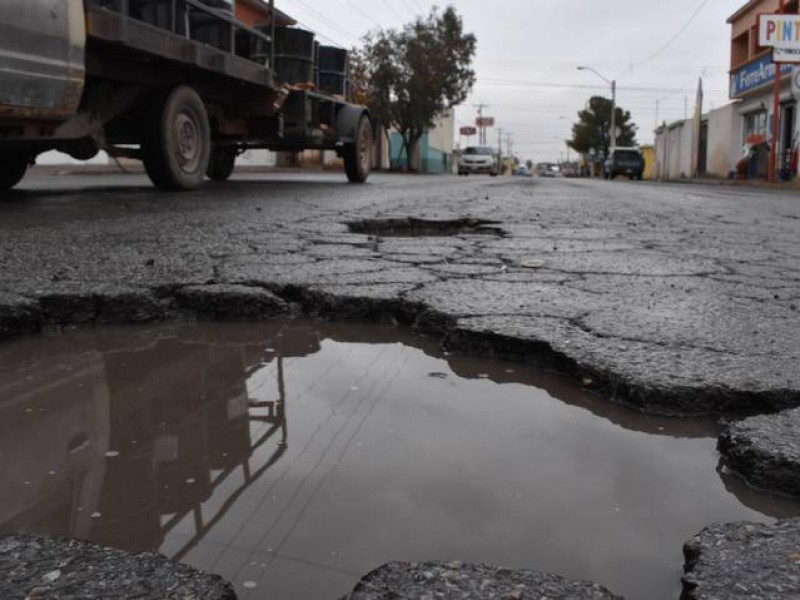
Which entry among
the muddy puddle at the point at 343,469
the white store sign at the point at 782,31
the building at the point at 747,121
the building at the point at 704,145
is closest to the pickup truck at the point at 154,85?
the muddy puddle at the point at 343,469

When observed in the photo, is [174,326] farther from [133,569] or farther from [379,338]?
[133,569]

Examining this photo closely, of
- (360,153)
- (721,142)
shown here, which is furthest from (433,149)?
(360,153)

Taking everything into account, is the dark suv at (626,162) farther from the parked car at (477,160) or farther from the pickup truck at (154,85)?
the pickup truck at (154,85)

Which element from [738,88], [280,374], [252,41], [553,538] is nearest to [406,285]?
[280,374]

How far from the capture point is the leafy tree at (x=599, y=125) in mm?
70562

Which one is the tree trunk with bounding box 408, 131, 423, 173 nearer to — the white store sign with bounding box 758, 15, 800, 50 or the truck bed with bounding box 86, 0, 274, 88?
the white store sign with bounding box 758, 15, 800, 50

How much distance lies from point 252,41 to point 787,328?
25.7 ft

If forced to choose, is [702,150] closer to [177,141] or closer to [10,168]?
[177,141]

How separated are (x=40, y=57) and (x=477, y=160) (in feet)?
119

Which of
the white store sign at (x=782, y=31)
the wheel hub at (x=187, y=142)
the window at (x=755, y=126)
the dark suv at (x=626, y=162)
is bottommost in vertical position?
the wheel hub at (x=187, y=142)

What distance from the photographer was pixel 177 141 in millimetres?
7523

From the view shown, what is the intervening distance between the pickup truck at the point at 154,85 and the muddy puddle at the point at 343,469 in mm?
3701

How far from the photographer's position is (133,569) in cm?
114

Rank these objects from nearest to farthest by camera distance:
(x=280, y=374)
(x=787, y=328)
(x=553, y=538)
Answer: (x=553, y=538)
(x=280, y=374)
(x=787, y=328)
